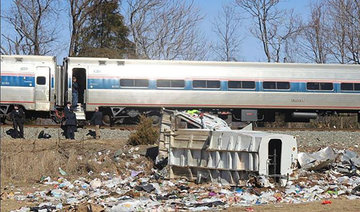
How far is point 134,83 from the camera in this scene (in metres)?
24.9

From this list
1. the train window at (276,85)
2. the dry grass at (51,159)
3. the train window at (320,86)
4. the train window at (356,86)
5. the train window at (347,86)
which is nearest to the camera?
the dry grass at (51,159)

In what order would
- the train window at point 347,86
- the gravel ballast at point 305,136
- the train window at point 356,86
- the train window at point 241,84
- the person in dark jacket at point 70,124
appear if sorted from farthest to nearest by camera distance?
1. the train window at point 356,86
2. the train window at point 347,86
3. the train window at point 241,84
4. the gravel ballast at point 305,136
5. the person in dark jacket at point 70,124

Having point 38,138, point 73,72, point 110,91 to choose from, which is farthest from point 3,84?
point 38,138

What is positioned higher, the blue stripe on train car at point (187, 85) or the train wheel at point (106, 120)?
the blue stripe on train car at point (187, 85)

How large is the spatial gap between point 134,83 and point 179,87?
206 cm

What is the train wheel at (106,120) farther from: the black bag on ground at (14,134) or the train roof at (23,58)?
the black bag on ground at (14,134)

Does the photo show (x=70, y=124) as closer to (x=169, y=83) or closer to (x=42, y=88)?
(x=42, y=88)

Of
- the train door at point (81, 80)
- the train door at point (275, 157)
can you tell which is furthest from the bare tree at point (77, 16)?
the train door at point (275, 157)

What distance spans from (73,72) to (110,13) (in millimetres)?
18191

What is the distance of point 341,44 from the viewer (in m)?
40.6

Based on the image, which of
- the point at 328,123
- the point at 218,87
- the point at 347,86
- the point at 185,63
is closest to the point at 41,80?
the point at 185,63

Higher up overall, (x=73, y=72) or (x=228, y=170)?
(x=73, y=72)

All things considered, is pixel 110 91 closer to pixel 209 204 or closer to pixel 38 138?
pixel 38 138

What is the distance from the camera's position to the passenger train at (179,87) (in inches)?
964
